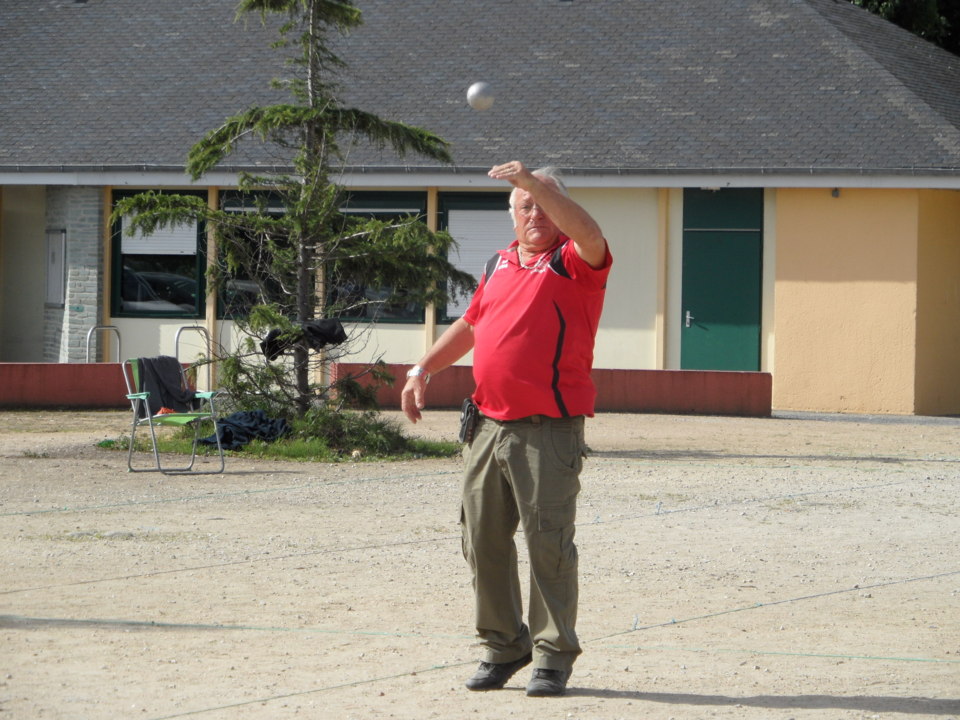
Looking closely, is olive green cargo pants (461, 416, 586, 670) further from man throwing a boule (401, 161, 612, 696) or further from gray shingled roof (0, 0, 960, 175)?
gray shingled roof (0, 0, 960, 175)

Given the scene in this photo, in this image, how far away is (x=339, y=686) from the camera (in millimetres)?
5438

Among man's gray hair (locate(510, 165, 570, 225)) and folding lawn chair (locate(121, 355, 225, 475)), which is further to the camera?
folding lawn chair (locate(121, 355, 225, 475))

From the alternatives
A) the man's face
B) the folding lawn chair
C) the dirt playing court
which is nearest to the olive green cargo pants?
the dirt playing court

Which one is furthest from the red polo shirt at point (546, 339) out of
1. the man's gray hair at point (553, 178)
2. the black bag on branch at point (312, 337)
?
the black bag on branch at point (312, 337)

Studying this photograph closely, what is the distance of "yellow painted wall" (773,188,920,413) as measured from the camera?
745 inches

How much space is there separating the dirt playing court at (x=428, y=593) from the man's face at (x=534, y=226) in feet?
5.40

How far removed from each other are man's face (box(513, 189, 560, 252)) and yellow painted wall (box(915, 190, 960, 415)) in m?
14.6

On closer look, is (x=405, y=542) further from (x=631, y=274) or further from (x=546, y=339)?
(x=631, y=274)

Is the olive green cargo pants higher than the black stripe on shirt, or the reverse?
the black stripe on shirt

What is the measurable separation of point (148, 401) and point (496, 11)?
519 inches

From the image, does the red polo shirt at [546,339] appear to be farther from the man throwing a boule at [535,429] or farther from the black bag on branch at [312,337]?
the black bag on branch at [312,337]

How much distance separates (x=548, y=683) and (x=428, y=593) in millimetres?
1993

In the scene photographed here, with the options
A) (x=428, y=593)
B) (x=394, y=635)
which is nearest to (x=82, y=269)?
(x=428, y=593)

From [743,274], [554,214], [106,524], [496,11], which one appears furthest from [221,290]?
[496,11]
